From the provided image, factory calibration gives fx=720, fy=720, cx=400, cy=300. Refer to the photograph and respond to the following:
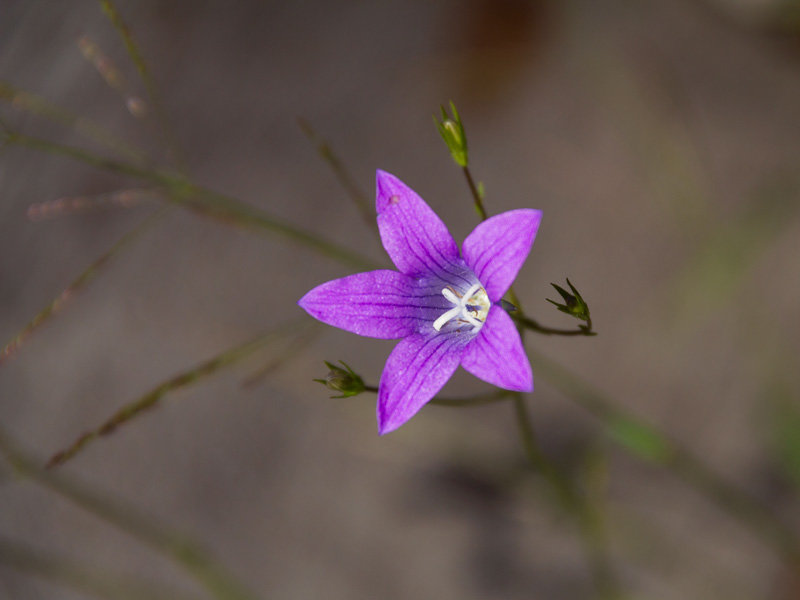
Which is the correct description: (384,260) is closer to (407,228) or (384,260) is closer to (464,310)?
(464,310)

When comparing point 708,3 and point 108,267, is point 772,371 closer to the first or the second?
point 708,3

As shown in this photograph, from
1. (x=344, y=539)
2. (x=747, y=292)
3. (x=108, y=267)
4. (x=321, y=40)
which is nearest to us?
(x=344, y=539)

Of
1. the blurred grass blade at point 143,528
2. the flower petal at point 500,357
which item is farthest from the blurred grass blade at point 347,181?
the blurred grass blade at point 143,528

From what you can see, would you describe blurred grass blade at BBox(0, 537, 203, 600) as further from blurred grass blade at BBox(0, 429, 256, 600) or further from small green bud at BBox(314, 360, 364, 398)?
small green bud at BBox(314, 360, 364, 398)

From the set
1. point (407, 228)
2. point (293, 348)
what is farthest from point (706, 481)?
point (407, 228)

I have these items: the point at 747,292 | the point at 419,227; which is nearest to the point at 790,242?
the point at 747,292

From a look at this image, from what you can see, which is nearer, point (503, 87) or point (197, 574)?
point (197, 574)

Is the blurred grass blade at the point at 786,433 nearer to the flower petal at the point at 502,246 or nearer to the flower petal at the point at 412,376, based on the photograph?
the flower petal at the point at 412,376

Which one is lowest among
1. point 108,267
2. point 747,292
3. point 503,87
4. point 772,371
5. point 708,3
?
point 772,371
